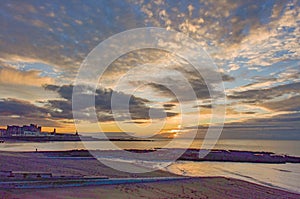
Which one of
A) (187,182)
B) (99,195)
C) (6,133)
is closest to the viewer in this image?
(99,195)

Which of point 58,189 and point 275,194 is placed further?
point 275,194

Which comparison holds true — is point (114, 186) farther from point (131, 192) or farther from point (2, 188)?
point (2, 188)

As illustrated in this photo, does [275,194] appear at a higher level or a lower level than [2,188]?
lower

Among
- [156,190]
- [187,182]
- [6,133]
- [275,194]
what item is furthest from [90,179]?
[6,133]

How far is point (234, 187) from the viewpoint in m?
19.8

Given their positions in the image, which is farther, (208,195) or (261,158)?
(261,158)

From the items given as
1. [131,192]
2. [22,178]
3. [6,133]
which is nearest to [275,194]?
[131,192]

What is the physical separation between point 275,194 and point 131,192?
10.4 meters

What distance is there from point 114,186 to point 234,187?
919cm

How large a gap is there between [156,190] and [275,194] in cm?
870

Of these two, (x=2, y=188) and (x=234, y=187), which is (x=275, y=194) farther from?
(x=2, y=188)

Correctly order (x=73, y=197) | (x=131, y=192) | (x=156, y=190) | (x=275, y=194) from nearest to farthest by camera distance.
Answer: (x=73, y=197) < (x=131, y=192) < (x=156, y=190) < (x=275, y=194)

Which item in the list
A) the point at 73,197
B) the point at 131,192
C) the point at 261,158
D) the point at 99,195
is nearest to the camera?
the point at 73,197

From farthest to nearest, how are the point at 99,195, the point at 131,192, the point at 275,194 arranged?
the point at 275,194
the point at 131,192
the point at 99,195
